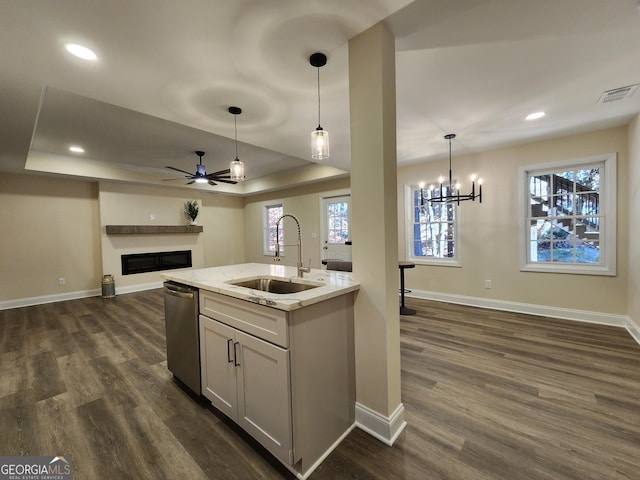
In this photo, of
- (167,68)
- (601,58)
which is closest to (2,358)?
(167,68)

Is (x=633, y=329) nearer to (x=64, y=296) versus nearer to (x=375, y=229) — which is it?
(x=375, y=229)

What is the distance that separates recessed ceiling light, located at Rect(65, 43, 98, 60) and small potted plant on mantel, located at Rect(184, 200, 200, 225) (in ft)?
16.5

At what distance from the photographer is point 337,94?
244 centimetres

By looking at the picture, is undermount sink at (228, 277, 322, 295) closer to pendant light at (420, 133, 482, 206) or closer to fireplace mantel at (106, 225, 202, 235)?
pendant light at (420, 133, 482, 206)

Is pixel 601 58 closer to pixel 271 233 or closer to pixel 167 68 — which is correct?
pixel 167 68

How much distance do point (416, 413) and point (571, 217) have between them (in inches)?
146

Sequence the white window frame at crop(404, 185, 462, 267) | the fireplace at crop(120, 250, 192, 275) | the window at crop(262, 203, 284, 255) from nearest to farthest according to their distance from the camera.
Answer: the white window frame at crop(404, 185, 462, 267), the fireplace at crop(120, 250, 192, 275), the window at crop(262, 203, 284, 255)

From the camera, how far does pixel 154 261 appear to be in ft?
20.3

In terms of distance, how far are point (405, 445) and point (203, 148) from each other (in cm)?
464

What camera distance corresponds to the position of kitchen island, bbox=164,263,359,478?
1359 millimetres

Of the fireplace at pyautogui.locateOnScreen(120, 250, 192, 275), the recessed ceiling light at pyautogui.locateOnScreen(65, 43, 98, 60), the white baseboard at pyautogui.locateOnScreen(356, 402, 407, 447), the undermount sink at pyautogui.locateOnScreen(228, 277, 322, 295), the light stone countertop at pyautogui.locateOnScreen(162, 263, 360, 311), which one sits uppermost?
the recessed ceiling light at pyautogui.locateOnScreen(65, 43, 98, 60)

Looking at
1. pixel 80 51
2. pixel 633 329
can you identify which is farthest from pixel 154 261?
pixel 633 329

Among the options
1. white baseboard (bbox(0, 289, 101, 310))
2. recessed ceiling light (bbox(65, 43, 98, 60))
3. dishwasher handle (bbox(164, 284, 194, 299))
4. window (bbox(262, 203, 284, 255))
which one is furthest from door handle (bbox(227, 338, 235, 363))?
window (bbox(262, 203, 284, 255))

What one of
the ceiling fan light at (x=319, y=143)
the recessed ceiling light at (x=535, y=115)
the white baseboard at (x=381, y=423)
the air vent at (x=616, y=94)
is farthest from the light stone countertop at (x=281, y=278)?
the air vent at (x=616, y=94)
